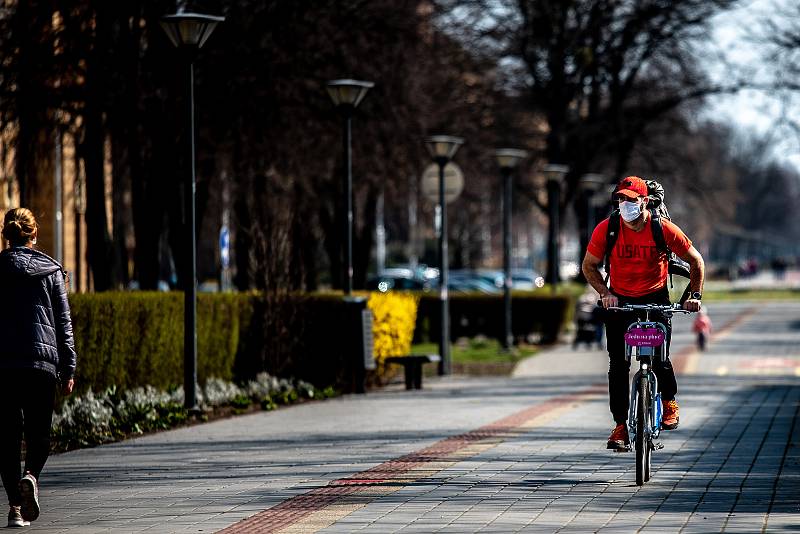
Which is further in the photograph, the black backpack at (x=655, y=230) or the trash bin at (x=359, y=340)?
the trash bin at (x=359, y=340)

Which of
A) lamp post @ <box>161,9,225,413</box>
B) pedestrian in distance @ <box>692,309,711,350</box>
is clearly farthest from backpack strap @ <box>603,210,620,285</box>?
pedestrian in distance @ <box>692,309,711,350</box>

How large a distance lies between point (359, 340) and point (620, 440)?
9.08 metres

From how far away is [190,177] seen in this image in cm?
1545

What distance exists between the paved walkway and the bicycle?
0.22 m

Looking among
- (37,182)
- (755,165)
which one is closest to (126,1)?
(37,182)

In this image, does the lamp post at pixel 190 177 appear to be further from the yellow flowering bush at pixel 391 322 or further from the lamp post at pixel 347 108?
the yellow flowering bush at pixel 391 322

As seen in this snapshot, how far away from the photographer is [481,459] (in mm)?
10953

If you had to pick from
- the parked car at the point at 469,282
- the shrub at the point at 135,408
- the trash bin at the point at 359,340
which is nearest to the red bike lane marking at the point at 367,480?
the shrub at the point at 135,408

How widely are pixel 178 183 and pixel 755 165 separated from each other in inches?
5241

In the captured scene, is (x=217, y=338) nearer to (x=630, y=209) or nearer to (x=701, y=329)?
(x=630, y=209)

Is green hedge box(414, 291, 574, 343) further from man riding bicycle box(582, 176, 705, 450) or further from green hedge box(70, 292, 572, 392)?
man riding bicycle box(582, 176, 705, 450)

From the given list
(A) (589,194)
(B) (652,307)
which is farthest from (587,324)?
(B) (652,307)

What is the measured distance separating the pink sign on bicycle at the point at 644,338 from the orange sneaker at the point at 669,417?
0.59 m

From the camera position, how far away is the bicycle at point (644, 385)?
9.30 m
